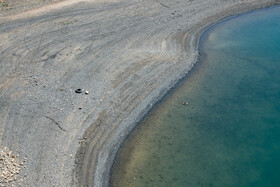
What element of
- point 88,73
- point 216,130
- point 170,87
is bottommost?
point 216,130

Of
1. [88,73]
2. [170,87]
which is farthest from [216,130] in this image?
[88,73]

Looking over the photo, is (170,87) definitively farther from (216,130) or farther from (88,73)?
(88,73)

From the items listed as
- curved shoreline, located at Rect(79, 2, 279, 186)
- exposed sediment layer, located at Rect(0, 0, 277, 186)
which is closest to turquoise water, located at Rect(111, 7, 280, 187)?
curved shoreline, located at Rect(79, 2, 279, 186)

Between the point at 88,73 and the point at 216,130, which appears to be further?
the point at 88,73

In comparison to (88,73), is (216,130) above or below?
below

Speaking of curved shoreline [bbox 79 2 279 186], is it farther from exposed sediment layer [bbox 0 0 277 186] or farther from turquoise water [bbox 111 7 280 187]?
turquoise water [bbox 111 7 280 187]
